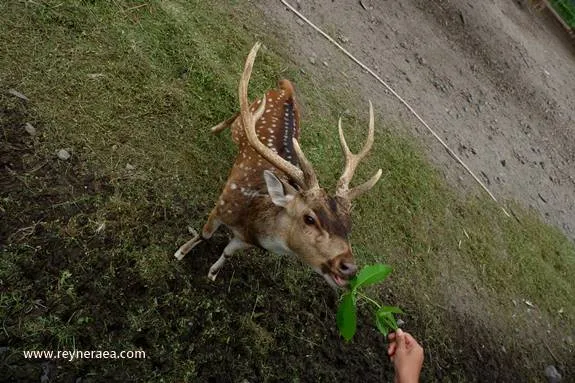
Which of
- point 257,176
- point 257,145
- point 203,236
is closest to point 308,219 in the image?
point 257,145

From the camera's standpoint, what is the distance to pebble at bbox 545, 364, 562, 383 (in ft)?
15.9

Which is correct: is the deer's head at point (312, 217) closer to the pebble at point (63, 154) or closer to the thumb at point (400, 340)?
the thumb at point (400, 340)

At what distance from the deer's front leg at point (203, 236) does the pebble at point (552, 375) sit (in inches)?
144

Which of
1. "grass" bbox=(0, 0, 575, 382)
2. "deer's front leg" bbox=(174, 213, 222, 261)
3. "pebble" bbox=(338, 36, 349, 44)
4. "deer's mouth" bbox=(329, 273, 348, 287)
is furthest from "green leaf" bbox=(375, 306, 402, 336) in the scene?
"pebble" bbox=(338, 36, 349, 44)

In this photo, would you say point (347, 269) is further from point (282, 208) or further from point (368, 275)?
point (282, 208)

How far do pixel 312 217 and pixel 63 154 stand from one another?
1.74 metres

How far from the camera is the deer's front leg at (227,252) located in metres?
3.23

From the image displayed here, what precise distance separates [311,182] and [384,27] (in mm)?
4618

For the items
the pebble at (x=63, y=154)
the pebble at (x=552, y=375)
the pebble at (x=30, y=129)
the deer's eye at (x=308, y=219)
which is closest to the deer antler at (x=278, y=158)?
the deer's eye at (x=308, y=219)

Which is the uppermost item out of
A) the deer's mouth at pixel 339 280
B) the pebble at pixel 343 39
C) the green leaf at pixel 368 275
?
the green leaf at pixel 368 275

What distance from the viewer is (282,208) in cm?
288

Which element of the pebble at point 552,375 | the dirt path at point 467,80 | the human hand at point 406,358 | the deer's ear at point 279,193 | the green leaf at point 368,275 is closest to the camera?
the human hand at point 406,358

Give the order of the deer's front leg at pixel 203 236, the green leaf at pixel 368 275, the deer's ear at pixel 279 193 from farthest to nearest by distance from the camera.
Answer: the deer's front leg at pixel 203 236
the deer's ear at pixel 279 193
the green leaf at pixel 368 275

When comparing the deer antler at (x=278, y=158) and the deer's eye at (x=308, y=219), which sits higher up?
the deer antler at (x=278, y=158)
